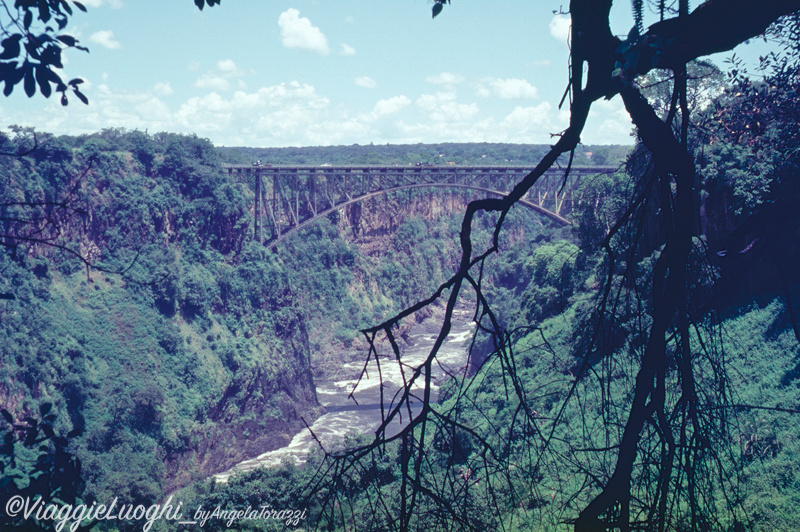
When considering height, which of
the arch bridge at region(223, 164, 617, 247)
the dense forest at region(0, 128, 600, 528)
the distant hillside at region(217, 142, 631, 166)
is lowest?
the dense forest at region(0, 128, 600, 528)

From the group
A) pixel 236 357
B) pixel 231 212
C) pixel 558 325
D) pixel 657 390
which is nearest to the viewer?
pixel 657 390

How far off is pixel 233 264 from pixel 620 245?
35669mm

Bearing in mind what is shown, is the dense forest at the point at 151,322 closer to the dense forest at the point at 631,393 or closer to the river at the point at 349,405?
the river at the point at 349,405

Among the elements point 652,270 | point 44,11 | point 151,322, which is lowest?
point 151,322

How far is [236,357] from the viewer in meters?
32.2

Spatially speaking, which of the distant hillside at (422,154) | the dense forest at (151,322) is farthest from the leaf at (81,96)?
the distant hillside at (422,154)

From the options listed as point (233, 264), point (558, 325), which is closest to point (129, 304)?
point (233, 264)

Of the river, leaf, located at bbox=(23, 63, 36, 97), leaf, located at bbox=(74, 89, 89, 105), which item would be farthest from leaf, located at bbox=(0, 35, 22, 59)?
the river

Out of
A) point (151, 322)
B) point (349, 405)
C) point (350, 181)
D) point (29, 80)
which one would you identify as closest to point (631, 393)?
point (29, 80)

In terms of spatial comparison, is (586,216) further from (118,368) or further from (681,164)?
(681,164)

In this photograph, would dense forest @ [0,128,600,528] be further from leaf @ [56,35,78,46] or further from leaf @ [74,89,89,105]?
leaf @ [56,35,78,46]

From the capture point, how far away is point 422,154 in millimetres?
73938

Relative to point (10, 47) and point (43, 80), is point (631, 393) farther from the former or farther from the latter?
point (10, 47)

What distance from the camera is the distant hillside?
62.1 m
